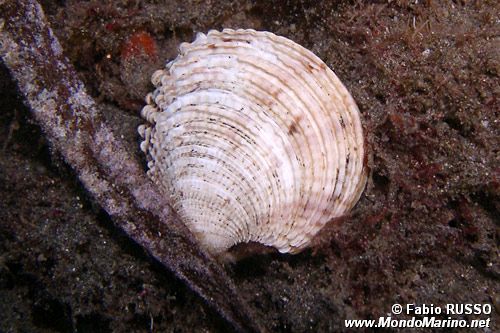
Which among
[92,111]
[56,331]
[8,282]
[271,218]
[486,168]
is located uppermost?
[486,168]

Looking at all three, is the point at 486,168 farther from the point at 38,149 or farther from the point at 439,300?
the point at 38,149

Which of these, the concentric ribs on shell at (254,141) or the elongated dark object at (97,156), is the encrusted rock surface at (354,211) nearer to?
the concentric ribs on shell at (254,141)

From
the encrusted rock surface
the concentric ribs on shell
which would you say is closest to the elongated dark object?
the concentric ribs on shell

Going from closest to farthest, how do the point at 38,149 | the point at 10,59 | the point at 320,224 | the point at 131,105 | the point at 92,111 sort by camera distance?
the point at 10,59, the point at 92,111, the point at 320,224, the point at 38,149, the point at 131,105

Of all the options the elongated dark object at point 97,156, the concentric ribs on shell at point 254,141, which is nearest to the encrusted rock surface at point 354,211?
the concentric ribs on shell at point 254,141

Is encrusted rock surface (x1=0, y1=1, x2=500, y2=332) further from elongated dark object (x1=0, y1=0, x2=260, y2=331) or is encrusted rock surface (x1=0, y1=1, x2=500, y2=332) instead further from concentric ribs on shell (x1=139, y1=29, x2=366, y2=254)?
elongated dark object (x1=0, y1=0, x2=260, y2=331)

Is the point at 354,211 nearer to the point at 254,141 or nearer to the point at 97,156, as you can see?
the point at 254,141

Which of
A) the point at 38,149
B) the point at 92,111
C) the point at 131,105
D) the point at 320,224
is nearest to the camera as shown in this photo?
the point at 92,111

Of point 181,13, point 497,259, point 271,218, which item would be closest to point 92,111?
point 181,13

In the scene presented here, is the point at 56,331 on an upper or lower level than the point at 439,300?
lower
